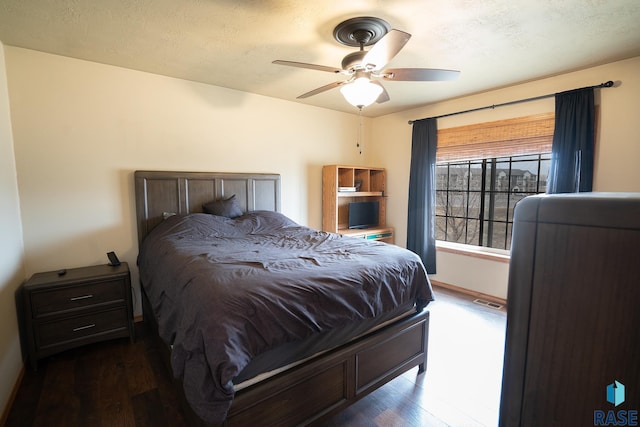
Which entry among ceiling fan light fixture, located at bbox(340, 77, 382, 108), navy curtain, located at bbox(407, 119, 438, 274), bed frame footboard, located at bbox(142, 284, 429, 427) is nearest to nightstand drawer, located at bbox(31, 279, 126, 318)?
bed frame footboard, located at bbox(142, 284, 429, 427)

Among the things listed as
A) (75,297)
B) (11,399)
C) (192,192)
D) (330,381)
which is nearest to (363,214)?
(192,192)

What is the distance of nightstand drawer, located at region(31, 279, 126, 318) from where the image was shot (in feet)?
7.41

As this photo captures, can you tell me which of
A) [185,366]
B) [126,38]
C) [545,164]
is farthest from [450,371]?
[126,38]

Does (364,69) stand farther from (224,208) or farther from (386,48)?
(224,208)

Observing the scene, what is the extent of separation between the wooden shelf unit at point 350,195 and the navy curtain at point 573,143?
220cm

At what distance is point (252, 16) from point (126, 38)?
108cm

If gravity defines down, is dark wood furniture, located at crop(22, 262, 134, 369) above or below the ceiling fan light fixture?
below

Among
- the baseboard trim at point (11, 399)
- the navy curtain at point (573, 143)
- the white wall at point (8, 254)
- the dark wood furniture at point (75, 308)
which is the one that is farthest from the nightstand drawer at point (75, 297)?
the navy curtain at point (573, 143)

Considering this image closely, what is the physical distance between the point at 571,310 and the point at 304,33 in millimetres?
2353

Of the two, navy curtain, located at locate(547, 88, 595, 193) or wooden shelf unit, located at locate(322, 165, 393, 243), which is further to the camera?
wooden shelf unit, located at locate(322, 165, 393, 243)

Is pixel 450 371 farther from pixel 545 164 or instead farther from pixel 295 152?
pixel 295 152

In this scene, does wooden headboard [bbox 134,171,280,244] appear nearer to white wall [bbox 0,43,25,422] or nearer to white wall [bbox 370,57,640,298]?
white wall [bbox 0,43,25,422]

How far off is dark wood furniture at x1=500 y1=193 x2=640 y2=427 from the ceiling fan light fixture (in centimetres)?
177

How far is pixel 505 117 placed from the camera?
342 cm
